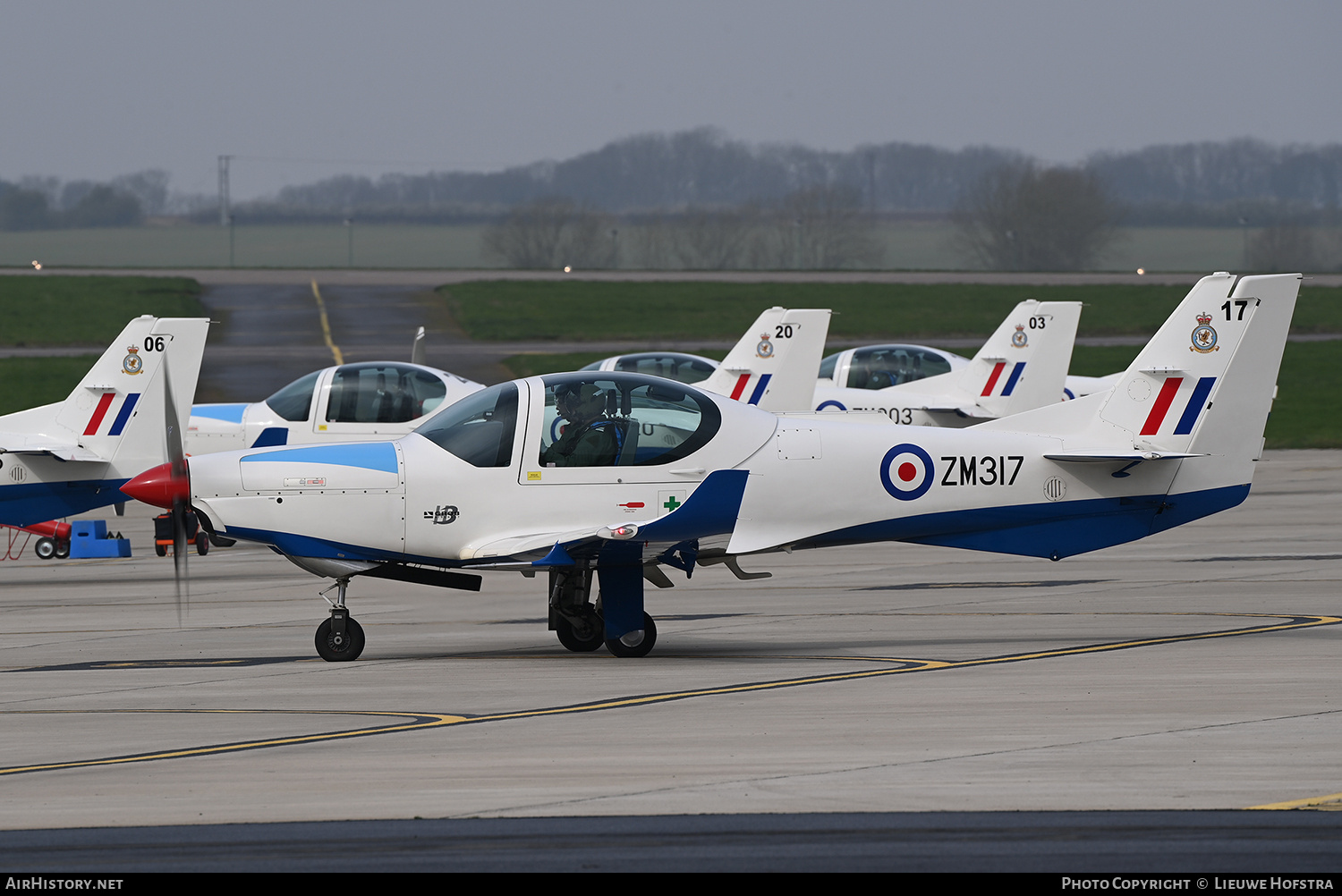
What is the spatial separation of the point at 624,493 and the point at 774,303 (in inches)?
2115

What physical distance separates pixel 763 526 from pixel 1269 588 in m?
5.99

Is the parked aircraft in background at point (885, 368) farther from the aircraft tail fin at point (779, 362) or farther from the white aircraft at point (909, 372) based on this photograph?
the aircraft tail fin at point (779, 362)

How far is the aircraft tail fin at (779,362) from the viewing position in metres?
23.0

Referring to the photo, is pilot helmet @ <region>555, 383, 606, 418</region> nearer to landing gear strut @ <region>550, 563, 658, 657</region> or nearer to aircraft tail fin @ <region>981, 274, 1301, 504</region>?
landing gear strut @ <region>550, 563, 658, 657</region>

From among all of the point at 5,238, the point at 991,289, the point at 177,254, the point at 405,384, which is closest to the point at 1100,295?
the point at 991,289

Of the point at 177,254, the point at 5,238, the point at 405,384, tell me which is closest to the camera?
the point at 405,384

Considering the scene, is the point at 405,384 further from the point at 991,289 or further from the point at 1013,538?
the point at 991,289

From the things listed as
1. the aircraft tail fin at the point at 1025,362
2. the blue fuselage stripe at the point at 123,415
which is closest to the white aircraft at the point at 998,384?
the aircraft tail fin at the point at 1025,362

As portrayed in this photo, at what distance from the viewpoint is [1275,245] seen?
96.6 metres

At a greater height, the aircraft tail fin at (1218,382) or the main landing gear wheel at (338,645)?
the aircraft tail fin at (1218,382)

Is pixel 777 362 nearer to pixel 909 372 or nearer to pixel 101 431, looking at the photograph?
pixel 909 372

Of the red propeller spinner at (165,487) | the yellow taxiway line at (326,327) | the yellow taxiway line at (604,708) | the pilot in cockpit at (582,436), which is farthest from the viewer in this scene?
the yellow taxiway line at (326,327)

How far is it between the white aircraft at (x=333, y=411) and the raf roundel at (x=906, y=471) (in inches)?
426

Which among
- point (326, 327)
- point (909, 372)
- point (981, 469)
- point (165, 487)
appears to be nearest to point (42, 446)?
point (165, 487)
